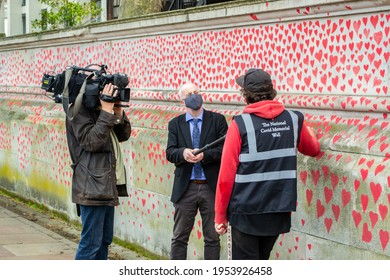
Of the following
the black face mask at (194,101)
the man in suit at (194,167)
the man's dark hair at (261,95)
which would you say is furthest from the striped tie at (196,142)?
the man's dark hair at (261,95)

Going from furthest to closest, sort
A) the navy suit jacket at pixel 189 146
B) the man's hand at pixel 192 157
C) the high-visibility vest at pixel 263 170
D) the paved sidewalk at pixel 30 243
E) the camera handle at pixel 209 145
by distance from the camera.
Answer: the paved sidewalk at pixel 30 243
the navy suit jacket at pixel 189 146
the man's hand at pixel 192 157
the camera handle at pixel 209 145
the high-visibility vest at pixel 263 170

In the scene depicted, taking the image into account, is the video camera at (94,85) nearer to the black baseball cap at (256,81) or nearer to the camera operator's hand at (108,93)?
the camera operator's hand at (108,93)

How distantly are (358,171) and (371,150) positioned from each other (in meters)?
0.16

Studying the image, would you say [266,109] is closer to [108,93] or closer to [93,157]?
[108,93]

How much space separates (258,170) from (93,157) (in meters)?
1.65

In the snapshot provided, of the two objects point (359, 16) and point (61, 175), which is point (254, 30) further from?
point (61, 175)

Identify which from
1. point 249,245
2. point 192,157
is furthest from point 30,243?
point 249,245

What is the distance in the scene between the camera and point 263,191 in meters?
5.06

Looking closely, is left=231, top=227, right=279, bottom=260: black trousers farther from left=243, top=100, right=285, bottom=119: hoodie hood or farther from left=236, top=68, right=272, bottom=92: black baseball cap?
left=236, top=68, right=272, bottom=92: black baseball cap

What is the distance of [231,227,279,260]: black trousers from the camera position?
5.17 m

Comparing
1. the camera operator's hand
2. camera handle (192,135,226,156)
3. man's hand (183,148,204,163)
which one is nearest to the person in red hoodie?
camera handle (192,135,226,156)

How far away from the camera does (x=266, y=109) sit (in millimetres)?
5086

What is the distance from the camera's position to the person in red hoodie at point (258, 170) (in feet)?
16.6

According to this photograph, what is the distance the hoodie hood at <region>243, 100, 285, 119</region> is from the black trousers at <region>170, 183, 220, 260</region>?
1570 mm
